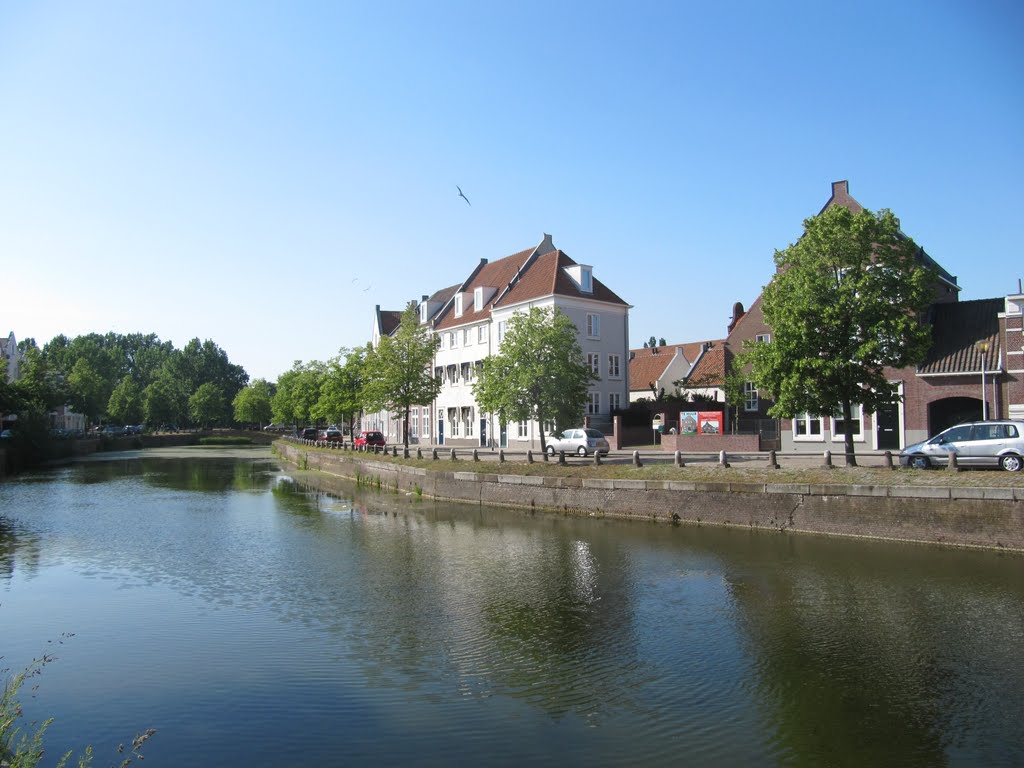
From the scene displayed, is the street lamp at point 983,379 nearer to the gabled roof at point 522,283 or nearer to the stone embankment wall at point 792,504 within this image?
the stone embankment wall at point 792,504

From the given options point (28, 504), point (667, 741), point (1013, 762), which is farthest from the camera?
point (28, 504)

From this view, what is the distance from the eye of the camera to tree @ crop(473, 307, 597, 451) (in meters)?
35.2

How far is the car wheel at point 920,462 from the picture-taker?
23.0m

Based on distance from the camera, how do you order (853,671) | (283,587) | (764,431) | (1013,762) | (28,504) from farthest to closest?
(764,431) → (28,504) → (283,587) → (853,671) → (1013,762)

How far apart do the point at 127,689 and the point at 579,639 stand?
7.24 meters

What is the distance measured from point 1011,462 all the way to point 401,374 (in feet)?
118

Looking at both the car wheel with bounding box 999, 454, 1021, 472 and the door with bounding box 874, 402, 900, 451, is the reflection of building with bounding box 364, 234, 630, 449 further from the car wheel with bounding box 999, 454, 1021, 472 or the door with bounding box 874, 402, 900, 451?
the car wheel with bounding box 999, 454, 1021, 472

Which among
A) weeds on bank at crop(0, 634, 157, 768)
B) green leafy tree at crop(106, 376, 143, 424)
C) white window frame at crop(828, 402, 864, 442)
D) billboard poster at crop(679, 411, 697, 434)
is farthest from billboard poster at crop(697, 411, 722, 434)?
green leafy tree at crop(106, 376, 143, 424)

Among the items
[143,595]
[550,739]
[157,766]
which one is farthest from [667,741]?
[143,595]

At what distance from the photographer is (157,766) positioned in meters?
8.49

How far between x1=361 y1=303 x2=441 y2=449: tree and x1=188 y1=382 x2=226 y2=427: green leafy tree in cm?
8913

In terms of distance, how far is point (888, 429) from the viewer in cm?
3372

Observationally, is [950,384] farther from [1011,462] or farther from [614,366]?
[614,366]

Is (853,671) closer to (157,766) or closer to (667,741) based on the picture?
(667,741)
